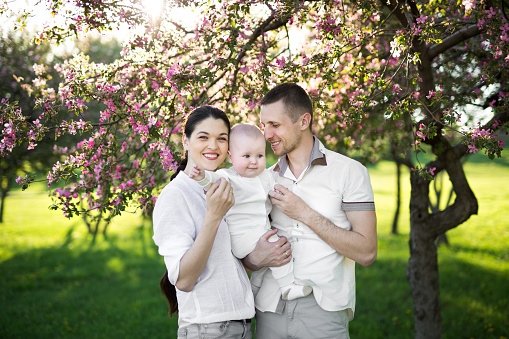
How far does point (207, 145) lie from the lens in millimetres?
2555

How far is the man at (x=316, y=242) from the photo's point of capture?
2.69 metres

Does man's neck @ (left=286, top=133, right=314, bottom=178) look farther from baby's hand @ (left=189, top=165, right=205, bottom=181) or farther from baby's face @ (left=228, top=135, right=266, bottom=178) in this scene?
baby's hand @ (left=189, top=165, right=205, bottom=181)

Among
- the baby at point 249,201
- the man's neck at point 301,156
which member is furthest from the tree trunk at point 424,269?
the baby at point 249,201

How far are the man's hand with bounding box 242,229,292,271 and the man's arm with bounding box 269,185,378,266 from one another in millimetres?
199

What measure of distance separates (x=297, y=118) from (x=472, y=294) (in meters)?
6.98

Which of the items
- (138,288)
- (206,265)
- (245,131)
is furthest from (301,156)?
(138,288)

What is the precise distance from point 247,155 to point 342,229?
777 mm

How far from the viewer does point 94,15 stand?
3.66 metres

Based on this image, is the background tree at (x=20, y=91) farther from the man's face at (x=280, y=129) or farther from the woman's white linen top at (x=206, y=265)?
the woman's white linen top at (x=206, y=265)

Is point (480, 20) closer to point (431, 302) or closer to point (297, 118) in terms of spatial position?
point (297, 118)

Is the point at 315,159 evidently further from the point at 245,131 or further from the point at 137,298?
the point at 137,298

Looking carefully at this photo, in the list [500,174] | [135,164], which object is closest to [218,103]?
[135,164]

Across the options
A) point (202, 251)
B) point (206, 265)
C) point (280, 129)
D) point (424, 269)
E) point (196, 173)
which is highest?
point (280, 129)

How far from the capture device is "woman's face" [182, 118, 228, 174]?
101 inches
